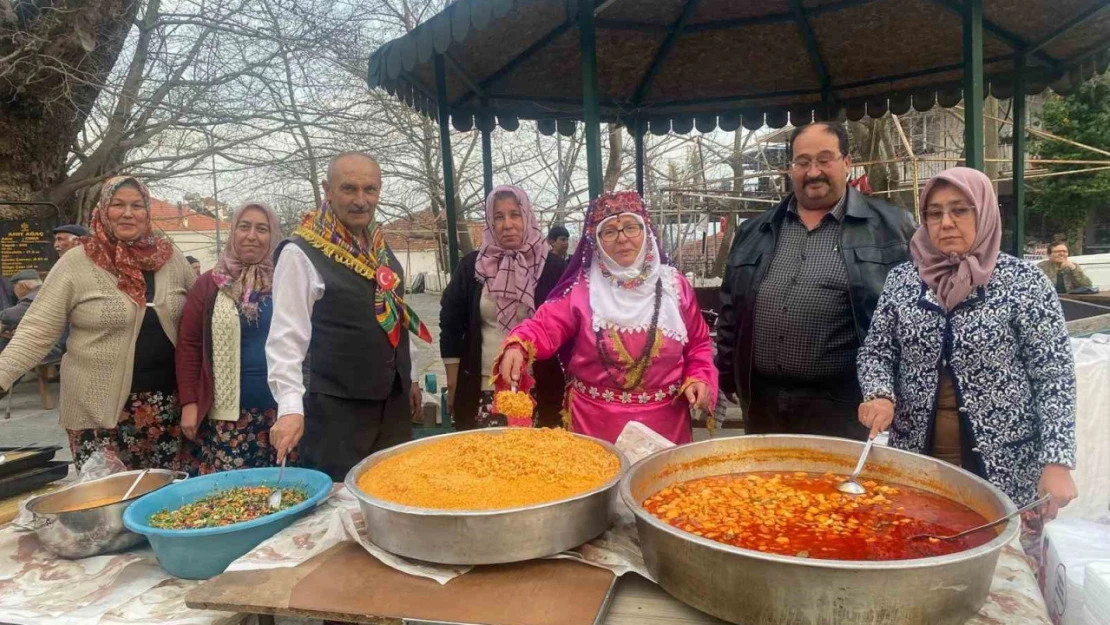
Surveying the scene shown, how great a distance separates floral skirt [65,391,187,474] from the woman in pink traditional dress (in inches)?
69.8

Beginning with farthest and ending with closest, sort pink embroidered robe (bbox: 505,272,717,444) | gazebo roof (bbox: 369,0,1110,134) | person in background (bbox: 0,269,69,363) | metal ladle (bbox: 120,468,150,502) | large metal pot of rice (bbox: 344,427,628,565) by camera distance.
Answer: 1. person in background (bbox: 0,269,69,363)
2. gazebo roof (bbox: 369,0,1110,134)
3. pink embroidered robe (bbox: 505,272,717,444)
4. metal ladle (bbox: 120,468,150,502)
5. large metal pot of rice (bbox: 344,427,628,565)

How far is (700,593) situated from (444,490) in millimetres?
620

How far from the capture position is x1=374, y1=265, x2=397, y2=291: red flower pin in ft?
8.17

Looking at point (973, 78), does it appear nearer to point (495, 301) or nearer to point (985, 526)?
point (495, 301)

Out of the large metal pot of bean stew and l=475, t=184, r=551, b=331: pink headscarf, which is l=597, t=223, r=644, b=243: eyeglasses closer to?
l=475, t=184, r=551, b=331: pink headscarf

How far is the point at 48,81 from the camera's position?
24.3 feet

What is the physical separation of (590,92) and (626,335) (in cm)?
149

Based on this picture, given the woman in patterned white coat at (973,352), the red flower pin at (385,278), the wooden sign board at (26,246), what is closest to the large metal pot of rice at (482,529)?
the woman in patterned white coat at (973,352)

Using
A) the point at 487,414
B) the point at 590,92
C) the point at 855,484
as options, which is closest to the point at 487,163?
the point at 590,92

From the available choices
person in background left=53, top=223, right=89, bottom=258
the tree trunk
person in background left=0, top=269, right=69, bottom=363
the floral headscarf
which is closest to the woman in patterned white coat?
the floral headscarf

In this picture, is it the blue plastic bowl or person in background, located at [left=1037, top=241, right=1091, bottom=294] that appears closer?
the blue plastic bowl

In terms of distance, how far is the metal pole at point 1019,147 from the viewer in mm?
4699

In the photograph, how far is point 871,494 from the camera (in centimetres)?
165

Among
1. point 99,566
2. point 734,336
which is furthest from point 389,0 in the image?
point 99,566
